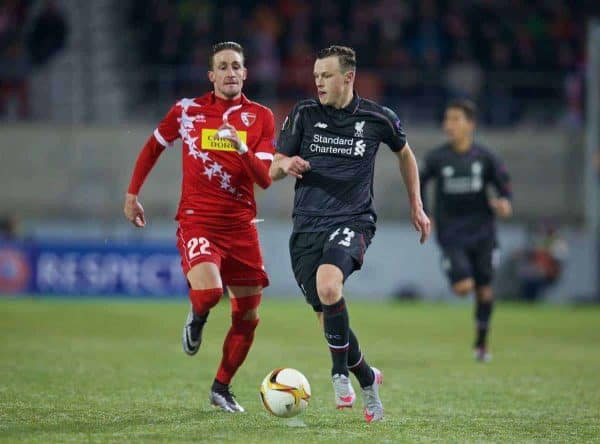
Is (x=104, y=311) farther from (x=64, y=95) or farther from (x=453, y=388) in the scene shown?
(x=453, y=388)

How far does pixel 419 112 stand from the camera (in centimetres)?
2422

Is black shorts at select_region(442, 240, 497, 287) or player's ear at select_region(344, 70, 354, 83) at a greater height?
player's ear at select_region(344, 70, 354, 83)

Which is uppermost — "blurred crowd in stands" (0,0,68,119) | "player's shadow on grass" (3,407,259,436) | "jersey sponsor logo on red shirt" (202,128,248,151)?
"blurred crowd in stands" (0,0,68,119)

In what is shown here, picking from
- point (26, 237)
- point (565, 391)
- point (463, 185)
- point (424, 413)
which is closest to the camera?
point (424, 413)

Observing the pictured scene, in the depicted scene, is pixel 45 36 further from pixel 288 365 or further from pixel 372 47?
pixel 288 365

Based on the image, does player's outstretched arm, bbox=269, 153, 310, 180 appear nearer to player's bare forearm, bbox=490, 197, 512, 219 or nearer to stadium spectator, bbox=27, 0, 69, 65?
player's bare forearm, bbox=490, 197, 512, 219

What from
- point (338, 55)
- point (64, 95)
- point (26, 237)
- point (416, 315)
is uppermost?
point (64, 95)

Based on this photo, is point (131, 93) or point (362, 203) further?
point (131, 93)

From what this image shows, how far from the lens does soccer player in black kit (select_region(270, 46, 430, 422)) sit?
7.70 m

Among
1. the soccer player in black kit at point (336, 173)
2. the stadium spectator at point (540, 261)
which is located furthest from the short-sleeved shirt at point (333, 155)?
the stadium spectator at point (540, 261)

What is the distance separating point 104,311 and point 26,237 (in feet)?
13.1

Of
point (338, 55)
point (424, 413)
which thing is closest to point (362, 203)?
point (338, 55)

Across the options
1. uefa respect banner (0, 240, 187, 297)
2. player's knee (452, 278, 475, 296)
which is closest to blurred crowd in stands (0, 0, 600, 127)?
uefa respect banner (0, 240, 187, 297)

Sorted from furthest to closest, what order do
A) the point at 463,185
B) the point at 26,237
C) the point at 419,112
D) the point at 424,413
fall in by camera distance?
the point at 419,112 → the point at 26,237 → the point at 463,185 → the point at 424,413
